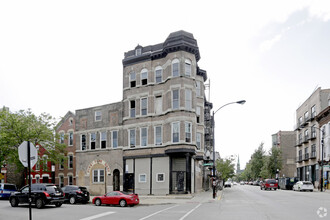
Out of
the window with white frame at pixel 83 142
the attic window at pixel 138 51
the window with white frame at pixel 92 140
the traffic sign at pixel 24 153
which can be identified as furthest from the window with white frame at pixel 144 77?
the traffic sign at pixel 24 153

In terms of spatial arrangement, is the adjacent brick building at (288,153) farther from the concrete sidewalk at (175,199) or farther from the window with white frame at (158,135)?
the concrete sidewalk at (175,199)

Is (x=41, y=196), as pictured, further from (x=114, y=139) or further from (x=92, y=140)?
(x=92, y=140)

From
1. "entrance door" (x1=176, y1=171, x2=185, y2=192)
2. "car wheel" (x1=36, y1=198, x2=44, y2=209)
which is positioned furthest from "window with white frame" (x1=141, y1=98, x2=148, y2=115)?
"car wheel" (x1=36, y1=198, x2=44, y2=209)

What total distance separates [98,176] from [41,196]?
18.0 m

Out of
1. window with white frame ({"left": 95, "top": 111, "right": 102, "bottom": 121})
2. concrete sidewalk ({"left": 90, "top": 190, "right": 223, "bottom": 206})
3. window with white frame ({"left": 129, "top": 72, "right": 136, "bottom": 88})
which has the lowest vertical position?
concrete sidewalk ({"left": 90, "top": 190, "right": 223, "bottom": 206})

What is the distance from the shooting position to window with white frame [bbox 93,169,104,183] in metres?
37.5

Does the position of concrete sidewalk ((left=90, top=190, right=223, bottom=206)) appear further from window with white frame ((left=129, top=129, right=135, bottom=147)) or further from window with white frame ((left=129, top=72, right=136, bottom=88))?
window with white frame ((left=129, top=72, right=136, bottom=88))

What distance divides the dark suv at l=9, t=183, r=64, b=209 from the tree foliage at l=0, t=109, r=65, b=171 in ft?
52.6

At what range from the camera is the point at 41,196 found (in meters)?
20.0

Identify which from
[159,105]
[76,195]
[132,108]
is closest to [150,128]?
[159,105]

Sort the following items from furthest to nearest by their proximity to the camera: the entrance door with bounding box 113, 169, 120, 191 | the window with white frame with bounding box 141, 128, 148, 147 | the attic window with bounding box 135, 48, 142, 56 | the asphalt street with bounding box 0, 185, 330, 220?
the entrance door with bounding box 113, 169, 120, 191, the attic window with bounding box 135, 48, 142, 56, the window with white frame with bounding box 141, 128, 148, 147, the asphalt street with bounding box 0, 185, 330, 220

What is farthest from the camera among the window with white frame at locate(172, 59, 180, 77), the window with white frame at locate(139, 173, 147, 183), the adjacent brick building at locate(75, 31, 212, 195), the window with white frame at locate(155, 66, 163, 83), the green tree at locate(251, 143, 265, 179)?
the green tree at locate(251, 143, 265, 179)

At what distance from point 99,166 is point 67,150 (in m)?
8.93

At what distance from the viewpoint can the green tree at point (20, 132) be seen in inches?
1417
